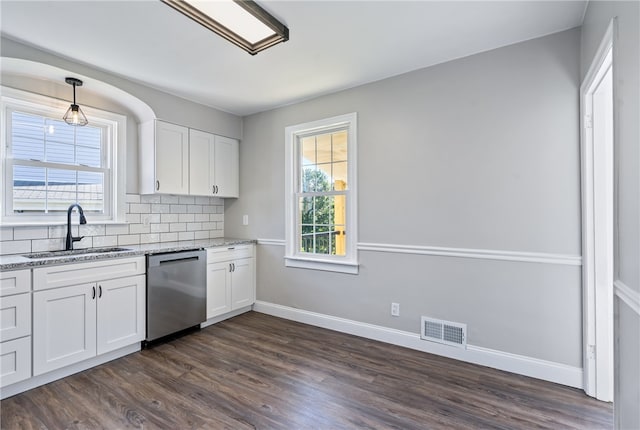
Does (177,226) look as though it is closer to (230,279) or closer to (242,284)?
(230,279)

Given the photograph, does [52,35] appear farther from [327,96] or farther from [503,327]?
[503,327]

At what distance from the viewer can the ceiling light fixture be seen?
6.21 feet

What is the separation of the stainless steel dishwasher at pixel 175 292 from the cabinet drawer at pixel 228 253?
0.10 metres

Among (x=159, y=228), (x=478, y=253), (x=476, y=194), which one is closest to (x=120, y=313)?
(x=159, y=228)

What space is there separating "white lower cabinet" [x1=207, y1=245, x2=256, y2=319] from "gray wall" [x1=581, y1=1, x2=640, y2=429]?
10.7ft

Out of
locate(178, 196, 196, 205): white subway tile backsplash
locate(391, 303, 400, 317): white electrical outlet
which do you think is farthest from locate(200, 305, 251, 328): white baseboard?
locate(391, 303, 400, 317): white electrical outlet

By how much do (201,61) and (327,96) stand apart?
134 centimetres

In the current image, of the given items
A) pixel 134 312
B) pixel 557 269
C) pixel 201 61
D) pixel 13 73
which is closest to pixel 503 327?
pixel 557 269

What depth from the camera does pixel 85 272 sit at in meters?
2.45

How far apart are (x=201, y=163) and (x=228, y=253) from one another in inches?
44.9

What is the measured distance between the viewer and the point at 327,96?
3426 mm

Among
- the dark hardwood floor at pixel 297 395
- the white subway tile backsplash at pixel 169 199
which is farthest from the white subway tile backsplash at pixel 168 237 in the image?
the dark hardwood floor at pixel 297 395

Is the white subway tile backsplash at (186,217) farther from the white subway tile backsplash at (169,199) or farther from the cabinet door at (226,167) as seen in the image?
the cabinet door at (226,167)

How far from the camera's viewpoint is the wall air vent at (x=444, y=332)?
262cm
